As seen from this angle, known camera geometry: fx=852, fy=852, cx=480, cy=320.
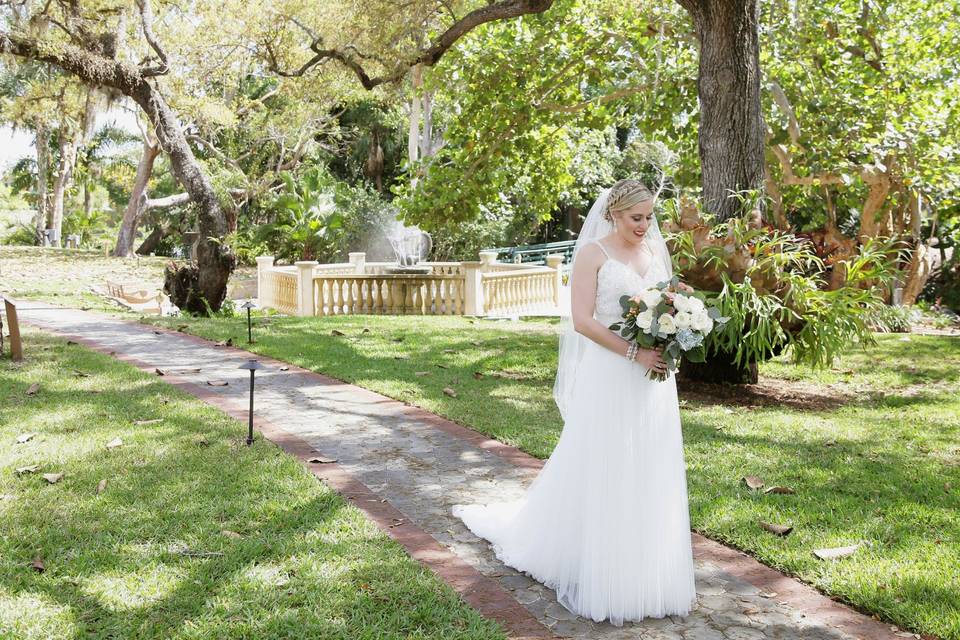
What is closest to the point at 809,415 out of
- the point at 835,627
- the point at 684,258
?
the point at 684,258

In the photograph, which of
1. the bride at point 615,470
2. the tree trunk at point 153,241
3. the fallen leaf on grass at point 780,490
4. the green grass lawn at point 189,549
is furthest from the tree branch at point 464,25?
the tree trunk at point 153,241

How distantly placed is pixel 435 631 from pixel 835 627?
1976 millimetres

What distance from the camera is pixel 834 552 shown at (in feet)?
16.5

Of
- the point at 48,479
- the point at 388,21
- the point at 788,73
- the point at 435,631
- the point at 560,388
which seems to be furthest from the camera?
the point at 788,73

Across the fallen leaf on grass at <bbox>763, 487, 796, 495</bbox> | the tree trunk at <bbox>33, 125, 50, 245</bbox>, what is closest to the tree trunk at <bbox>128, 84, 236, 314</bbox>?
the fallen leaf on grass at <bbox>763, 487, 796, 495</bbox>

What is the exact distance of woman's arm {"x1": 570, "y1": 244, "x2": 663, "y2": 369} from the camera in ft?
15.1

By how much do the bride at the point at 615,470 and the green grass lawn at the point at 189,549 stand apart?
670 mm

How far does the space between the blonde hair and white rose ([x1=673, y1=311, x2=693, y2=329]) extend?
631mm

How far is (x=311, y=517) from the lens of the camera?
5457 millimetres

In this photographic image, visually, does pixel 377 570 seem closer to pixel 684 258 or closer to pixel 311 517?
pixel 311 517

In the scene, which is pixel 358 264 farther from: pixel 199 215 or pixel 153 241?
pixel 153 241

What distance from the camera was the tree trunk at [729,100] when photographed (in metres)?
9.67

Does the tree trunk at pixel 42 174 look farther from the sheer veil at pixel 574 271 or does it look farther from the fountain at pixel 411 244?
the sheer veil at pixel 574 271

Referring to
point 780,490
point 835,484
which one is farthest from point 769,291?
point 780,490
